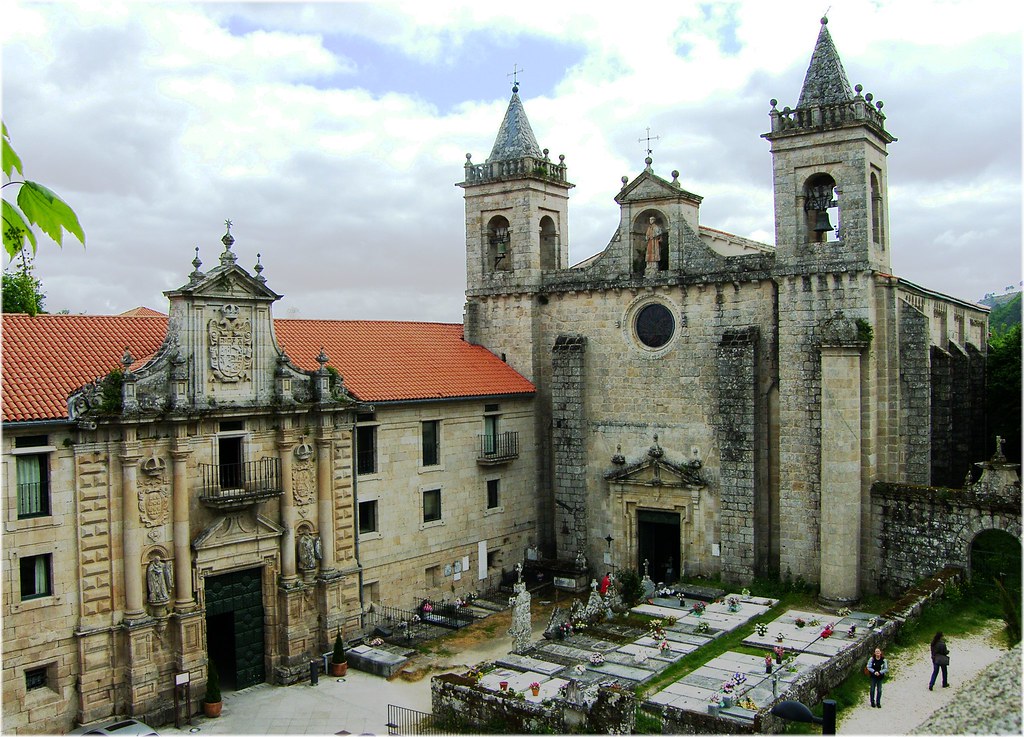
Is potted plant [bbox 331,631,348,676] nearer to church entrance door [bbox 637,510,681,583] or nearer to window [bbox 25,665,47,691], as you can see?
window [bbox 25,665,47,691]

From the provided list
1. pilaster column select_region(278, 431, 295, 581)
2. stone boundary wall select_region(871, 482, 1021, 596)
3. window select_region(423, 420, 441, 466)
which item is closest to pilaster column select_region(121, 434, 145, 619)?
pilaster column select_region(278, 431, 295, 581)

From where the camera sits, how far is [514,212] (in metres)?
37.9

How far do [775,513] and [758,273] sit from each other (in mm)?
8519

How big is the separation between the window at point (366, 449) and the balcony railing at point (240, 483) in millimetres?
3270

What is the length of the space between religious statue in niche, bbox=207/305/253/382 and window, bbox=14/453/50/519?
5.20 meters

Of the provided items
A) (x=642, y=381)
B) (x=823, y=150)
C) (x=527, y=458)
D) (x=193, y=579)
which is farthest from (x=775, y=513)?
(x=193, y=579)

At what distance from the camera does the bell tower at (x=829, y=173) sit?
97.7 ft

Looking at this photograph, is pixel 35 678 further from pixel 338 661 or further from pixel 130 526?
pixel 338 661

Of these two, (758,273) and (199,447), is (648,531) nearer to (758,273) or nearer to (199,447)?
(758,273)

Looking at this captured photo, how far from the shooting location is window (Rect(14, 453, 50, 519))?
71.8 feet

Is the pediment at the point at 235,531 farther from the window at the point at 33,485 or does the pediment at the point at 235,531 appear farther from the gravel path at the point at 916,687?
the gravel path at the point at 916,687

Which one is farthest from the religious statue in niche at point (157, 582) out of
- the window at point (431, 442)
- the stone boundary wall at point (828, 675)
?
the stone boundary wall at point (828, 675)

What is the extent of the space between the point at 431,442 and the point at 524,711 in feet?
43.3

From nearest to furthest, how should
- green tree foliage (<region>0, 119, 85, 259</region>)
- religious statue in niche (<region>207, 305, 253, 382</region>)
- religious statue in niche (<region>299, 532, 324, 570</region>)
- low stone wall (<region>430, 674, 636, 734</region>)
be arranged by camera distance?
green tree foliage (<region>0, 119, 85, 259</region>), low stone wall (<region>430, 674, 636, 734</region>), religious statue in niche (<region>207, 305, 253, 382</region>), religious statue in niche (<region>299, 532, 324, 570</region>)
